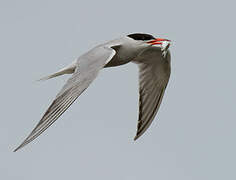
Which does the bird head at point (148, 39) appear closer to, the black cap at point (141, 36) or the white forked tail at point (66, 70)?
the black cap at point (141, 36)

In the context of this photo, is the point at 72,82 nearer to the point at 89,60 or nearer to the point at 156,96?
the point at 89,60

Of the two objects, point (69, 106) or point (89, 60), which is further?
point (89, 60)

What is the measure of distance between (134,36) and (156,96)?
82.0 inches

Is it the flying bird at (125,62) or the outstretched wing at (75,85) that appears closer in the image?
the outstretched wing at (75,85)

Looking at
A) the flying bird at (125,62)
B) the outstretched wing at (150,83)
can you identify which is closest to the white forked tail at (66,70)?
the flying bird at (125,62)

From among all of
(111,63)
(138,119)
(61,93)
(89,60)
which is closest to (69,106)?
(61,93)

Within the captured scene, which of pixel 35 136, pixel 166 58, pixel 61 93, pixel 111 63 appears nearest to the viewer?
pixel 35 136

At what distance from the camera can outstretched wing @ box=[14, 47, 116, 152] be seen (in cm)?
792

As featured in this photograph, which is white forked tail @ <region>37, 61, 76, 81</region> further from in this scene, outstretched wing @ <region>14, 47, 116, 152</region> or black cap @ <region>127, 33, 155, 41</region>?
black cap @ <region>127, 33, 155, 41</region>

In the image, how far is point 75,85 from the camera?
880 centimetres

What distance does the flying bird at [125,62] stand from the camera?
825 centimetres

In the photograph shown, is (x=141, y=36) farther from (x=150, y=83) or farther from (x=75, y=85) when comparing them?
(x=75, y=85)

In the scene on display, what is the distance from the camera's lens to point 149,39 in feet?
37.2

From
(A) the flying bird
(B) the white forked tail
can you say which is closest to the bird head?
(A) the flying bird
